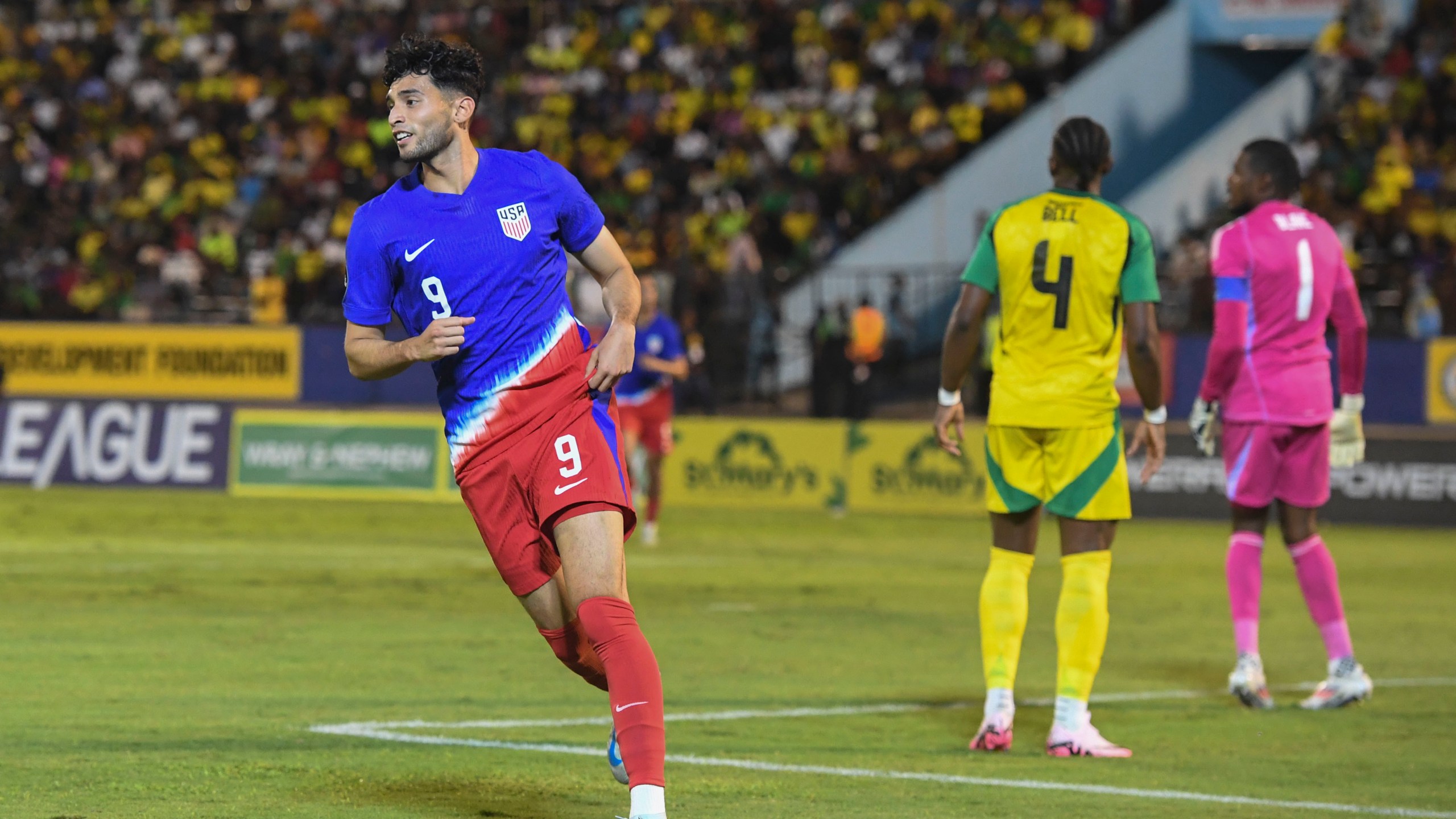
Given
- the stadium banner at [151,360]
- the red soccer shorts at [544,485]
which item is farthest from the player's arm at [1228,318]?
the stadium banner at [151,360]

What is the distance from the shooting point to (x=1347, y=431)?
9797 millimetres

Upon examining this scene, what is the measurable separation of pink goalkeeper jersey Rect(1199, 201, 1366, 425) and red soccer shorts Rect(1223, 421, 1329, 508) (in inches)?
2.9

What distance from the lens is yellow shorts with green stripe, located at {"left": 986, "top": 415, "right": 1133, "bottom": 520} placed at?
7.95m

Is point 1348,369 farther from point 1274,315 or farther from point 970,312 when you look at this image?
point 970,312

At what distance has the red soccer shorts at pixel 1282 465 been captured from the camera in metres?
9.39

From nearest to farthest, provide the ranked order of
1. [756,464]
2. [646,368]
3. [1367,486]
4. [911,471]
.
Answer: [646,368], [1367,486], [911,471], [756,464]

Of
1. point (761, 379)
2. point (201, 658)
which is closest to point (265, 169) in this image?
point (761, 379)

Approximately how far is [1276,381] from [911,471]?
13.1 metres

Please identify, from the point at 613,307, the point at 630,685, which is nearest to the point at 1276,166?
the point at 613,307

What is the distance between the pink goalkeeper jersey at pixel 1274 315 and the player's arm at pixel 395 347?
4765 millimetres

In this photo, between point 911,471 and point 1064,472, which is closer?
point 1064,472

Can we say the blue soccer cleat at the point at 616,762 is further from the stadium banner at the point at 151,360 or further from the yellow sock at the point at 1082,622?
the stadium banner at the point at 151,360

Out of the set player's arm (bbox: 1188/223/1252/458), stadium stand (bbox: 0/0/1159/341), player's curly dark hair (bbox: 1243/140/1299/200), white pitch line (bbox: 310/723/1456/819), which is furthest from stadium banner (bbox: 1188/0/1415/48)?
white pitch line (bbox: 310/723/1456/819)

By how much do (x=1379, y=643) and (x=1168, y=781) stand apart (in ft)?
17.5
